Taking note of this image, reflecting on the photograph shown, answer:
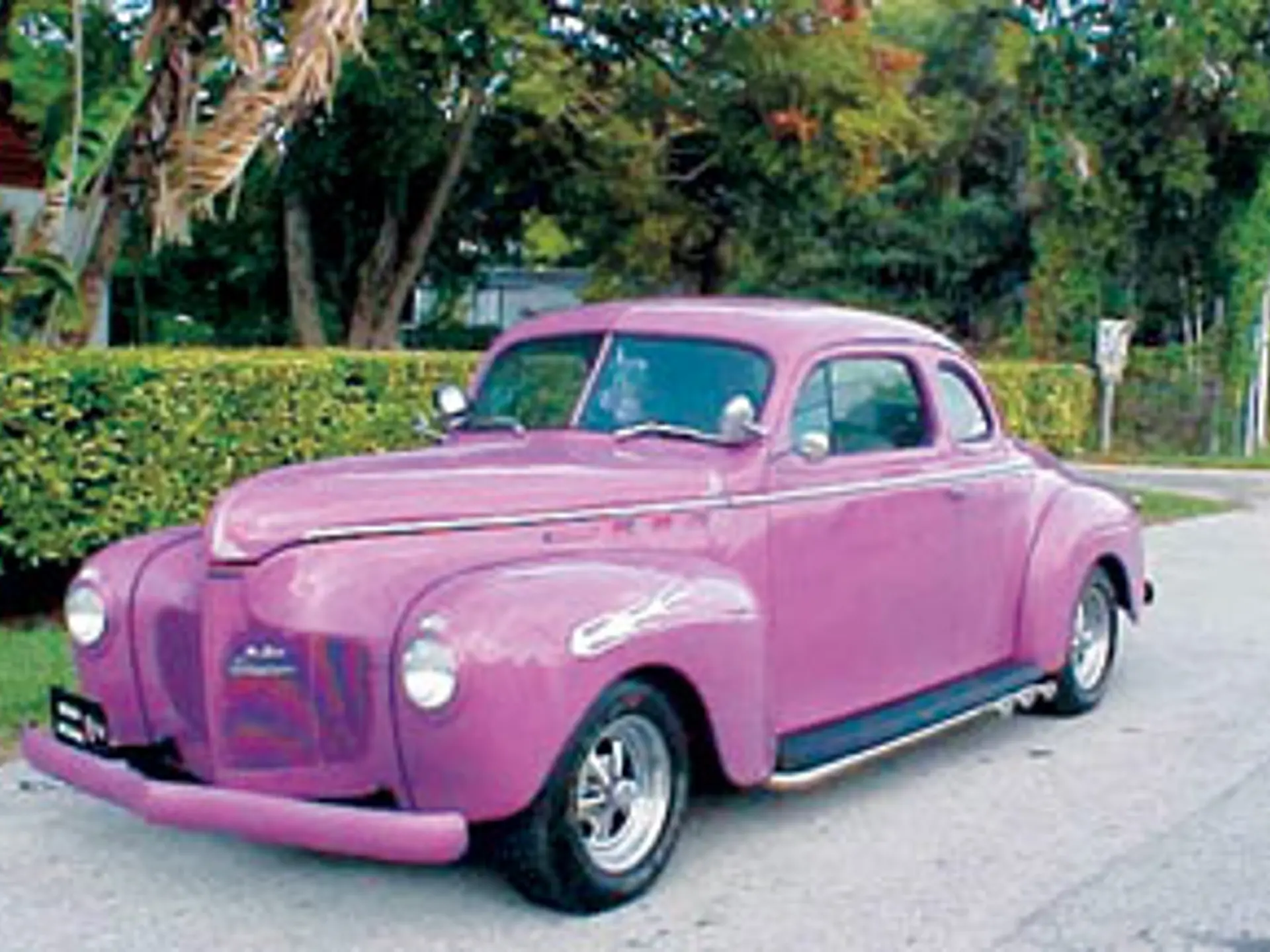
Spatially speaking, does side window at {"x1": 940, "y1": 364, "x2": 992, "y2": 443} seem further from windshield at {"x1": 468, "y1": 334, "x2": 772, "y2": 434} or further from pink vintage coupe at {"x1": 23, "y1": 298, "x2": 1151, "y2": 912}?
windshield at {"x1": 468, "y1": 334, "x2": 772, "y2": 434}

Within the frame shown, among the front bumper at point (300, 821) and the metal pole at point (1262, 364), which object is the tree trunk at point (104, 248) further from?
the metal pole at point (1262, 364)

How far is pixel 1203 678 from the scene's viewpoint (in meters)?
8.68

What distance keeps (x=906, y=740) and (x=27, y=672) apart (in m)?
4.21

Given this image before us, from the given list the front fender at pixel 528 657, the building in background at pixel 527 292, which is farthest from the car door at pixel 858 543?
the building in background at pixel 527 292

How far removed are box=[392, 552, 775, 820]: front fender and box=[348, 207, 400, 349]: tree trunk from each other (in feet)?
48.3

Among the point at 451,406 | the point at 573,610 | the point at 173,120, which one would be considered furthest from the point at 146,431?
the point at 573,610

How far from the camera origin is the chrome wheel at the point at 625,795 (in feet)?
16.3

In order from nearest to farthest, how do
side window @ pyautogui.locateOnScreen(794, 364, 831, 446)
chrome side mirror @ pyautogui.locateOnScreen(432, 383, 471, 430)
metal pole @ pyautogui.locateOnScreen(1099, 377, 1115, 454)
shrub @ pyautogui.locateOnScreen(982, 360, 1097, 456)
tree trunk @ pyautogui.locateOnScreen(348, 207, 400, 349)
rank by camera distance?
side window @ pyautogui.locateOnScreen(794, 364, 831, 446), chrome side mirror @ pyautogui.locateOnScreen(432, 383, 471, 430), shrub @ pyautogui.locateOnScreen(982, 360, 1097, 456), tree trunk @ pyautogui.locateOnScreen(348, 207, 400, 349), metal pole @ pyautogui.locateOnScreen(1099, 377, 1115, 454)

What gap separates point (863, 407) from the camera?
21.3 ft

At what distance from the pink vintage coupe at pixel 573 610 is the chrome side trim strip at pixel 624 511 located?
0.01m

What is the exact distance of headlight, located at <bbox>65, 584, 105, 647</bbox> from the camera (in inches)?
211

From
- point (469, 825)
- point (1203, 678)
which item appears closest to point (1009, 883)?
point (469, 825)

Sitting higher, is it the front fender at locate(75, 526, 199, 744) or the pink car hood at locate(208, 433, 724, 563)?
the pink car hood at locate(208, 433, 724, 563)

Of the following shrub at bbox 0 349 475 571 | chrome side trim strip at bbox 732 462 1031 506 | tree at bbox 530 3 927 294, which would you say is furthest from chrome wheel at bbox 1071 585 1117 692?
tree at bbox 530 3 927 294
